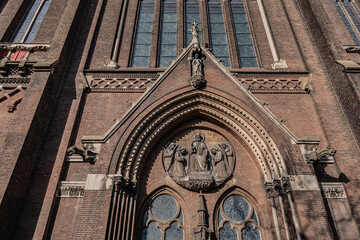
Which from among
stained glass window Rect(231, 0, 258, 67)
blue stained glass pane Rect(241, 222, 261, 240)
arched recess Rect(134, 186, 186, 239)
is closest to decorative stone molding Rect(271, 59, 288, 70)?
stained glass window Rect(231, 0, 258, 67)

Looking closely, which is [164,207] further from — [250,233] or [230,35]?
[230,35]

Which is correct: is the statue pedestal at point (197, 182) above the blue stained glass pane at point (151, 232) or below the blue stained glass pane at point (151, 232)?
above

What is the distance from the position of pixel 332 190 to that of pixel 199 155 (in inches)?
158

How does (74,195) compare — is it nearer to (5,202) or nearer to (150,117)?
(5,202)

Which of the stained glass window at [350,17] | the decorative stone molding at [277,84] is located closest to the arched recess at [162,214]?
the decorative stone molding at [277,84]

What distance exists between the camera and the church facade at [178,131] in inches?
320

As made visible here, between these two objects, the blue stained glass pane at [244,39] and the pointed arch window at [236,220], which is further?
the blue stained glass pane at [244,39]

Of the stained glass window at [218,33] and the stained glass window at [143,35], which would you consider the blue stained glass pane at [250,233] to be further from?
the stained glass window at [143,35]

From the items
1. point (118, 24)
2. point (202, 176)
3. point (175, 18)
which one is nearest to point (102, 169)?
point (202, 176)

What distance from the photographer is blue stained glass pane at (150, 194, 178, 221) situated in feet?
29.6

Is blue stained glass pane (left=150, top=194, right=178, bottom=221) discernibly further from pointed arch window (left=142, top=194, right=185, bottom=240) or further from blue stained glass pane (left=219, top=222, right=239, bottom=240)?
blue stained glass pane (left=219, top=222, right=239, bottom=240)

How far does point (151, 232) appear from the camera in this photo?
8727 mm

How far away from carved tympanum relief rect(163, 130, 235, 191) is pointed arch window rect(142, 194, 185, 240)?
72 centimetres

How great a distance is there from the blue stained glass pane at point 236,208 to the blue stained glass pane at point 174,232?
150 cm
